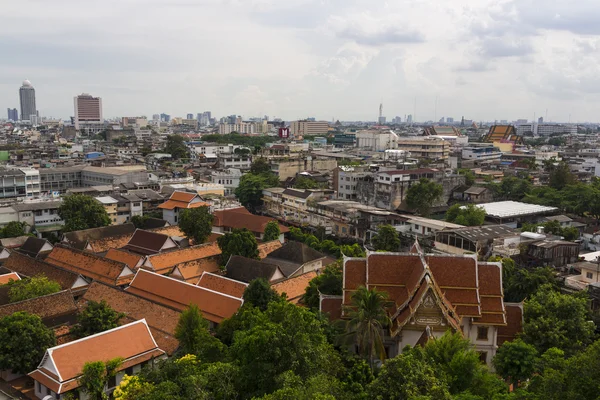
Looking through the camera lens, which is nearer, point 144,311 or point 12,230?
point 144,311

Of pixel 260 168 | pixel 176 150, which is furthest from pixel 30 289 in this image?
pixel 176 150

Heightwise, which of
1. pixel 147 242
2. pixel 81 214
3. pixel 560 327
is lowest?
pixel 147 242

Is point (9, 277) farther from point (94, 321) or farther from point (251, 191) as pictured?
point (251, 191)

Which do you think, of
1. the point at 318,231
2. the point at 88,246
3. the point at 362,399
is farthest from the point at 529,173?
the point at 362,399

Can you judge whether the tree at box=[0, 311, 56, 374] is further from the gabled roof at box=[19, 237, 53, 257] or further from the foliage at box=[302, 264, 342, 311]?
the gabled roof at box=[19, 237, 53, 257]

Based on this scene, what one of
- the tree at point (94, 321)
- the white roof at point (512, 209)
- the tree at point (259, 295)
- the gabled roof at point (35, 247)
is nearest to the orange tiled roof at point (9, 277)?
the gabled roof at point (35, 247)

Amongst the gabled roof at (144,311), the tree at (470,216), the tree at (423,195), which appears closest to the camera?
the gabled roof at (144,311)

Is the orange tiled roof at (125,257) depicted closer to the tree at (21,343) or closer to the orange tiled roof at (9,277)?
the orange tiled roof at (9,277)
